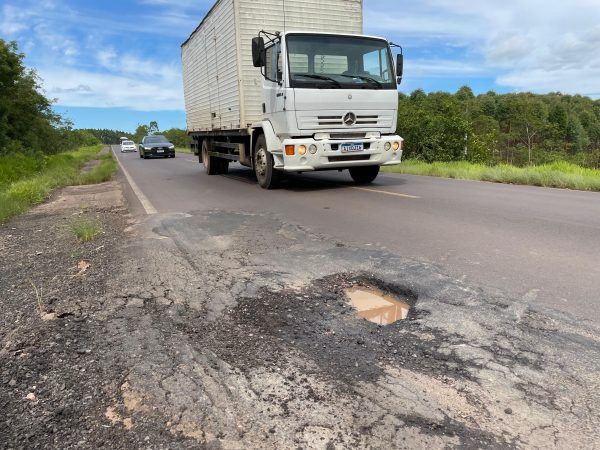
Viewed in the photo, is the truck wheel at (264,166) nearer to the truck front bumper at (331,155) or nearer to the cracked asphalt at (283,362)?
the truck front bumper at (331,155)

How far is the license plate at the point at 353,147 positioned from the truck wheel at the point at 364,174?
1.63m

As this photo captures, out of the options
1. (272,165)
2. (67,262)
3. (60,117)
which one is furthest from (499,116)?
(67,262)

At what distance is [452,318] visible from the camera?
2.94 metres

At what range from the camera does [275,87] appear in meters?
8.57

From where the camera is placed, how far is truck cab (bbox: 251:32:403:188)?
324 inches

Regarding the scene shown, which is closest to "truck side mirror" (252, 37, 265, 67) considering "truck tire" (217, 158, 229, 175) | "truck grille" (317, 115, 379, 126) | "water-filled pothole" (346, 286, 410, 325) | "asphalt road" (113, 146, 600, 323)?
"truck grille" (317, 115, 379, 126)

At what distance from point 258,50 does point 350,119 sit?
209 centimetres

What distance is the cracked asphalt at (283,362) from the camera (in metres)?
1.88

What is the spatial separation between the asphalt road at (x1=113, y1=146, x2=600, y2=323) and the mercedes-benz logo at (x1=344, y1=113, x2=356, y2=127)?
132cm

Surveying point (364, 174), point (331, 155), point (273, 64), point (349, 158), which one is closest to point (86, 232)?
point (331, 155)

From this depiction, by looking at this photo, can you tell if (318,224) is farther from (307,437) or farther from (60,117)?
(60,117)

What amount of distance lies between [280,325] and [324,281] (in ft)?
2.95

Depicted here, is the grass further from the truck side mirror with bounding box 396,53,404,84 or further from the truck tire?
the truck tire

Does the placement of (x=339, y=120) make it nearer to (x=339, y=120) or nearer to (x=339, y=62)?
(x=339, y=120)
